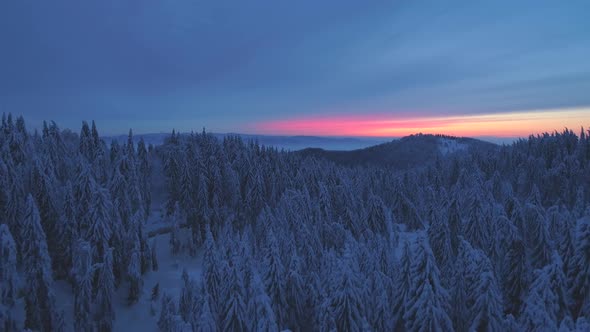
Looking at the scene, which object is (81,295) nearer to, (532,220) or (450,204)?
(450,204)

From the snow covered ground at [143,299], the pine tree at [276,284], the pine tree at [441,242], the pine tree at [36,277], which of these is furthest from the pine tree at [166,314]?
the pine tree at [441,242]

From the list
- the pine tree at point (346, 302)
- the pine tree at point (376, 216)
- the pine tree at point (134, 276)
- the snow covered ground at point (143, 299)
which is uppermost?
the pine tree at point (346, 302)

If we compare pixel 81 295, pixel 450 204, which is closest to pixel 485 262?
pixel 450 204

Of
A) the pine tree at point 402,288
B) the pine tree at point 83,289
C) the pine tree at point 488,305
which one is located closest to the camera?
the pine tree at point 488,305

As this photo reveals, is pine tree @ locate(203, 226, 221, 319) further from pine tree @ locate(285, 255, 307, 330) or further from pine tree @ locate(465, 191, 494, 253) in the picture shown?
pine tree @ locate(465, 191, 494, 253)

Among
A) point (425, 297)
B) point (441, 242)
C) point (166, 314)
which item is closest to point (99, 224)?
point (166, 314)

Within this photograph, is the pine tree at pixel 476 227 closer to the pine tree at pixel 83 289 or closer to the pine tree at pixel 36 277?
the pine tree at pixel 83 289
